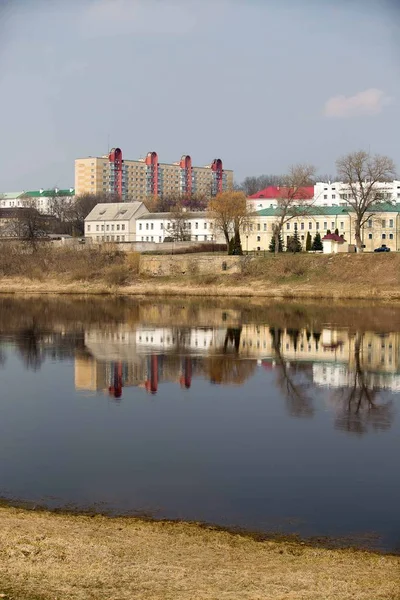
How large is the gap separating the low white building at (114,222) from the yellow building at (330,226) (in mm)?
14154

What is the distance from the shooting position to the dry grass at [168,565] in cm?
951

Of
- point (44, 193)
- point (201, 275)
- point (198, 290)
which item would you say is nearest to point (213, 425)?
point (198, 290)

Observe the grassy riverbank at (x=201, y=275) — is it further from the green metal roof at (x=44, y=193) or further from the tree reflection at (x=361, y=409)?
the green metal roof at (x=44, y=193)

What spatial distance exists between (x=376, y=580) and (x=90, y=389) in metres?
15.0

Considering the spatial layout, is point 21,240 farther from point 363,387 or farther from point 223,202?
Result: point 363,387

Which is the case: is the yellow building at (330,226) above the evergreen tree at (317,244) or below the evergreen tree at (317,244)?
above

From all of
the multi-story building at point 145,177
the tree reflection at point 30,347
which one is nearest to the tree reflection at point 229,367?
the tree reflection at point 30,347

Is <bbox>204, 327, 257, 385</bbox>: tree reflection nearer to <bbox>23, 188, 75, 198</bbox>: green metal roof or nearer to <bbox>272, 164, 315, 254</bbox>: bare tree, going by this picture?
<bbox>272, 164, 315, 254</bbox>: bare tree

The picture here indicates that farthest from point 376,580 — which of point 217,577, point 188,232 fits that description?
point 188,232

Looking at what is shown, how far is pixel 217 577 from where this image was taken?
1012 centimetres

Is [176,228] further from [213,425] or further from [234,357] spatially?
[213,425]

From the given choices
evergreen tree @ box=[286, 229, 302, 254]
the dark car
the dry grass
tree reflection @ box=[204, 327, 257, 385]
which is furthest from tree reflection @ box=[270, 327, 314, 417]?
the dark car

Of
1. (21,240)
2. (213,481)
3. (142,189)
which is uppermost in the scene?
(142,189)

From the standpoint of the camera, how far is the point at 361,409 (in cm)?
2139
